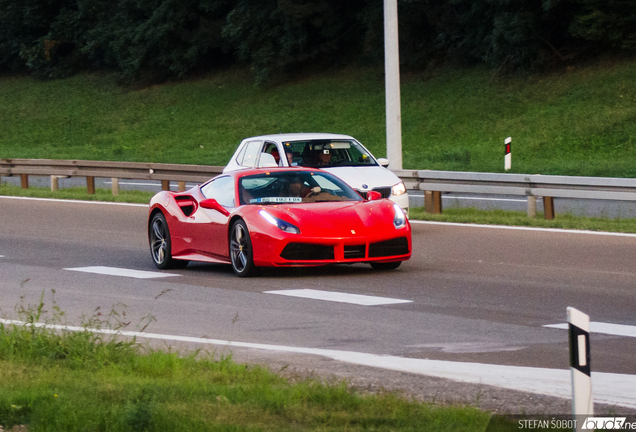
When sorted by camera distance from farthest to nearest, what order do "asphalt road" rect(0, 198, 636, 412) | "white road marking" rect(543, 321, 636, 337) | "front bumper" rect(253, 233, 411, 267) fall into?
"front bumper" rect(253, 233, 411, 267)
"white road marking" rect(543, 321, 636, 337)
"asphalt road" rect(0, 198, 636, 412)

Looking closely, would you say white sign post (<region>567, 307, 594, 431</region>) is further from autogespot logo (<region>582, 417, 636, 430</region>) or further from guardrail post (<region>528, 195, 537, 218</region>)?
guardrail post (<region>528, 195, 537, 218</region>)

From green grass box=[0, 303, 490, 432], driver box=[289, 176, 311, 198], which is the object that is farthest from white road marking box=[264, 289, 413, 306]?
green grass box=[0, 303, 490, 432]

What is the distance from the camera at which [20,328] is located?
26.7 ft

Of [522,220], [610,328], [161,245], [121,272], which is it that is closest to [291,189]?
[161,245]

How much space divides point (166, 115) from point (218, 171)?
31326 millimetres

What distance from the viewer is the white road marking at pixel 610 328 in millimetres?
8242

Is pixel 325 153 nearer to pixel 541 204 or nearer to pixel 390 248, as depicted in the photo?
pixel 390 248

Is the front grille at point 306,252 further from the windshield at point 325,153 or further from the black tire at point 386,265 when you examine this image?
the windshield at point 325,153

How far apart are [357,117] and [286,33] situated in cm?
1127

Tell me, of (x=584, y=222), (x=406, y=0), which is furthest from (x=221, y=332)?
(x=406, y=0)

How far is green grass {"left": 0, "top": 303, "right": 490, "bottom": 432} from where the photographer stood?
17.5ft

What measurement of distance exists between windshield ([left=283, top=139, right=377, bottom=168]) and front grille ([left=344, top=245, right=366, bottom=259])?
4684mm

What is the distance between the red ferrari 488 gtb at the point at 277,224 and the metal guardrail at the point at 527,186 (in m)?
5.22

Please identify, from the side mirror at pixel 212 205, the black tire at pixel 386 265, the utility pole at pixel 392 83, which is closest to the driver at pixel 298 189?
the side mirror at pixel 212 205
